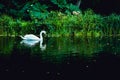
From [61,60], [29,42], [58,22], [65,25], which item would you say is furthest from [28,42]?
[61,60]

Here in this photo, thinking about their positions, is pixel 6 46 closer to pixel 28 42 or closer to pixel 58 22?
pixel 28 42

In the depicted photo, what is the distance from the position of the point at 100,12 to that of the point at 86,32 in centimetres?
759

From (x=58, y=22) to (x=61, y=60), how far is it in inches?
536

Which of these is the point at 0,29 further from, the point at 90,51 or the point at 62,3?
the point at 90,51

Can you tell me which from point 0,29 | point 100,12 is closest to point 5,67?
point 0,29

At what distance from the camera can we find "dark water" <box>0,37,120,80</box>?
18.9 metres

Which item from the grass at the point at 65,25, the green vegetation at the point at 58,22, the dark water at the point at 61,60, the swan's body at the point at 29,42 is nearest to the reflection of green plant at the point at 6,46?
the dark water at the point at 61,60

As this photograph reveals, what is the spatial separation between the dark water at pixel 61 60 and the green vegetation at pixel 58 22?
5.03m

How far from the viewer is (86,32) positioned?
35938 mm

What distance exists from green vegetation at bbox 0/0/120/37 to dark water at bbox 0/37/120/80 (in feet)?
16.5

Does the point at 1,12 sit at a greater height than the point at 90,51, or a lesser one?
greater

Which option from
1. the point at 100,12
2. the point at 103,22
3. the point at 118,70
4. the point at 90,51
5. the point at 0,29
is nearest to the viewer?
the point at 118,70

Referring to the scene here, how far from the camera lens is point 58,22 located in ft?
116

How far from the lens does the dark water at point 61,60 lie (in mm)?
18877
